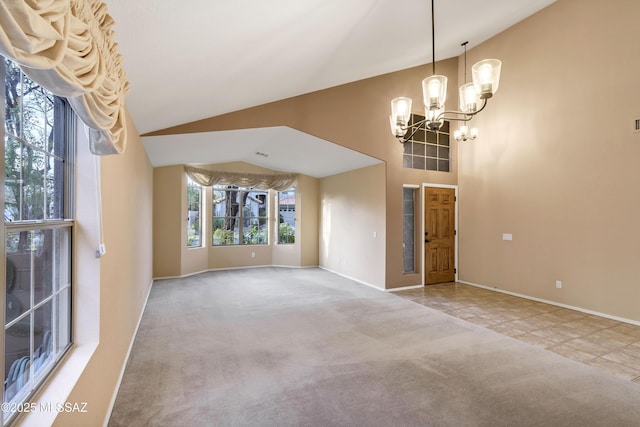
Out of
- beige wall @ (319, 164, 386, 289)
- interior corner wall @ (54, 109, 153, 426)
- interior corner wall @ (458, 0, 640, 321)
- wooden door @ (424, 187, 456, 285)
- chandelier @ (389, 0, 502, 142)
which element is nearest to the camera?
interior corner wall @ (54, 109, 153, 426)

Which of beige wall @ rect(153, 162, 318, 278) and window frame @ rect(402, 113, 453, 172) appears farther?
beige wall @ rect(153, 162, 318, 278)

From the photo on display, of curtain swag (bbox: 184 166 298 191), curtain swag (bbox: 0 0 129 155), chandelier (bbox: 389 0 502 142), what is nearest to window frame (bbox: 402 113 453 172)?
chandelier (bbox: 389 0 502 142)

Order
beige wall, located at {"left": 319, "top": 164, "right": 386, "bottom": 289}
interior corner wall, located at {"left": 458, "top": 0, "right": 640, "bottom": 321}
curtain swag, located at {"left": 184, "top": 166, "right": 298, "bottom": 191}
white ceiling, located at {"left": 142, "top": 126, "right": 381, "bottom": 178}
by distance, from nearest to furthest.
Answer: interior corner wall, located at {"left": 458, "top": 0, "right": 640, "bottom": 321}, white ceiling, located at {"left": 142, "top": 126, "right": 381, "bottom": 178}, beige wall, located at {"left": 319, "top": 164, "right": 386, "bottom": 289}, curtain swag, located at {"left": 184, "top": 166, "right": 298, "bottom": 191}

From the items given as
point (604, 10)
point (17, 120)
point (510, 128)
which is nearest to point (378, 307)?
point (510, 128)

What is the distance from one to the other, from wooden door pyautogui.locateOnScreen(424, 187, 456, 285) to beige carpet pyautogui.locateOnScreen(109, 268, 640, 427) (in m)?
1.86

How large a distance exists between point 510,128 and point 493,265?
8.23 feet

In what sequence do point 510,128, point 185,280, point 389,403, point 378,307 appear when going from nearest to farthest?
point 389,403
point 378,307
point 510,128
point 185,280

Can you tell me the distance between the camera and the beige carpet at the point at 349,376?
82.0 inches

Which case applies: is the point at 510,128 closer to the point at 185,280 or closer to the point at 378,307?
the point at 378,307

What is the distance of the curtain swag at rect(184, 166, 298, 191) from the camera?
679 centimetres

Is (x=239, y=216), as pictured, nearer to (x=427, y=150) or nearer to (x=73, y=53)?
(x=427, y=150)

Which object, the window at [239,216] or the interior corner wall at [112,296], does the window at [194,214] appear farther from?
the interior corner wall at [112,296]

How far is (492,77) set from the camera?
2.64m

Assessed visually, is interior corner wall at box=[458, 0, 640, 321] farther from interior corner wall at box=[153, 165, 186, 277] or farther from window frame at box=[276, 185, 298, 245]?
interior corner wall at box=[153, 165, 186, 277]
